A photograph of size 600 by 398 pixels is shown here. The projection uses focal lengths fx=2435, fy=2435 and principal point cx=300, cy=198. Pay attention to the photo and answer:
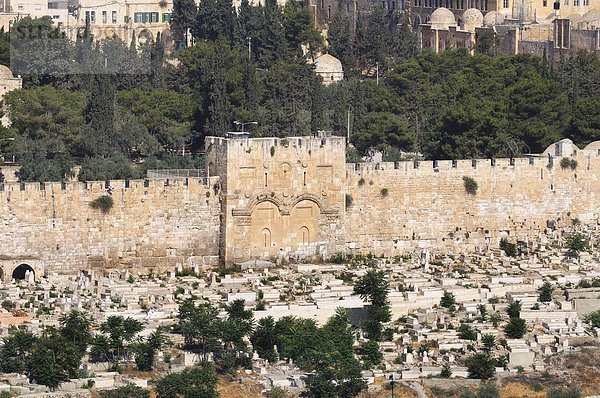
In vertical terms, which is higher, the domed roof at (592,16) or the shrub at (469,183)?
the domed roof at (592,16)

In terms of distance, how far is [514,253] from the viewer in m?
58.9

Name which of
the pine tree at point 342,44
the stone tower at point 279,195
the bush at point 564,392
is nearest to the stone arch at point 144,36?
the pine tree at point 342,44

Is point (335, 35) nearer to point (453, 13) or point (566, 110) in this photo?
point (453, 13)

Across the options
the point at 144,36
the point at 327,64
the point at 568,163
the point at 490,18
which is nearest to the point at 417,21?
the point at 490,18

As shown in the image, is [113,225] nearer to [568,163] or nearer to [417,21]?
[568,163]

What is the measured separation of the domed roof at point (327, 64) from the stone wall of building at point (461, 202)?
2428 centimetres

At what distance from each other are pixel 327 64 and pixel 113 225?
30.8 metres

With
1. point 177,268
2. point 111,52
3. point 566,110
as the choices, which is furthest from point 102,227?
point 111,52

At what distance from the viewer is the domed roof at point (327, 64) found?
84500 mm

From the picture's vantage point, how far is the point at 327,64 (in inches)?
3351

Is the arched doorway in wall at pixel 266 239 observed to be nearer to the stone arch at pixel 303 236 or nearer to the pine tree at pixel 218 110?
the stone arch at pixel 303 236

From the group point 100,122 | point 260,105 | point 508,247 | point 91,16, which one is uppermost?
point 91,16

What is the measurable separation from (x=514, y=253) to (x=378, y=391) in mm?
13773

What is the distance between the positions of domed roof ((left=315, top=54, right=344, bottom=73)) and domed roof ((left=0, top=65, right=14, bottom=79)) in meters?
13.6
